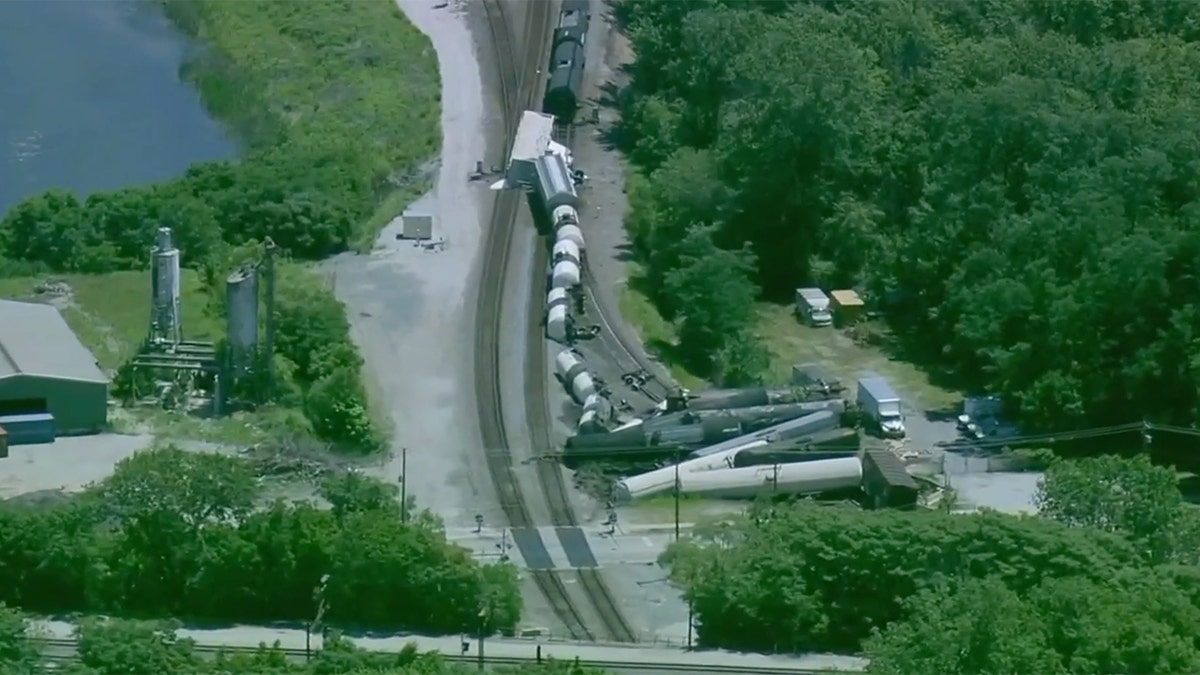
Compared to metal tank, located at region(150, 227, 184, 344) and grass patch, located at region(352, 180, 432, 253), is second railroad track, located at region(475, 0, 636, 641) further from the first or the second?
metal tank, located at region(150, 227, 184, 344)

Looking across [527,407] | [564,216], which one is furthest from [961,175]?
[527,407]

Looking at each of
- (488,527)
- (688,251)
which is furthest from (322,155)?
(488,527)

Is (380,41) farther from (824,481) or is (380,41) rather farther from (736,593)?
(736,593)

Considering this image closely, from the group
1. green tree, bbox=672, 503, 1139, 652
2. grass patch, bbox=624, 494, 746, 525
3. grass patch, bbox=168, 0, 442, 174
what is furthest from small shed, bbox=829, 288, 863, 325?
green tree, bbox=672, 503, 1139, 652

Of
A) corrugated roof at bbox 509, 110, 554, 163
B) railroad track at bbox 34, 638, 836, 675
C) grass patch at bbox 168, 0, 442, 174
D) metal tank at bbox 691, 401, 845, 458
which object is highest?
grass patch at bbox 168, 0, 442, 174

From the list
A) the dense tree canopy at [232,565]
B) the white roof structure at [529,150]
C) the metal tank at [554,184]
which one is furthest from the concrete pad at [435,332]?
the dense tree canopy at [232,565]

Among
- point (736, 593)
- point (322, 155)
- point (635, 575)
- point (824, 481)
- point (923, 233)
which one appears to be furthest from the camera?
point (322, 155)
